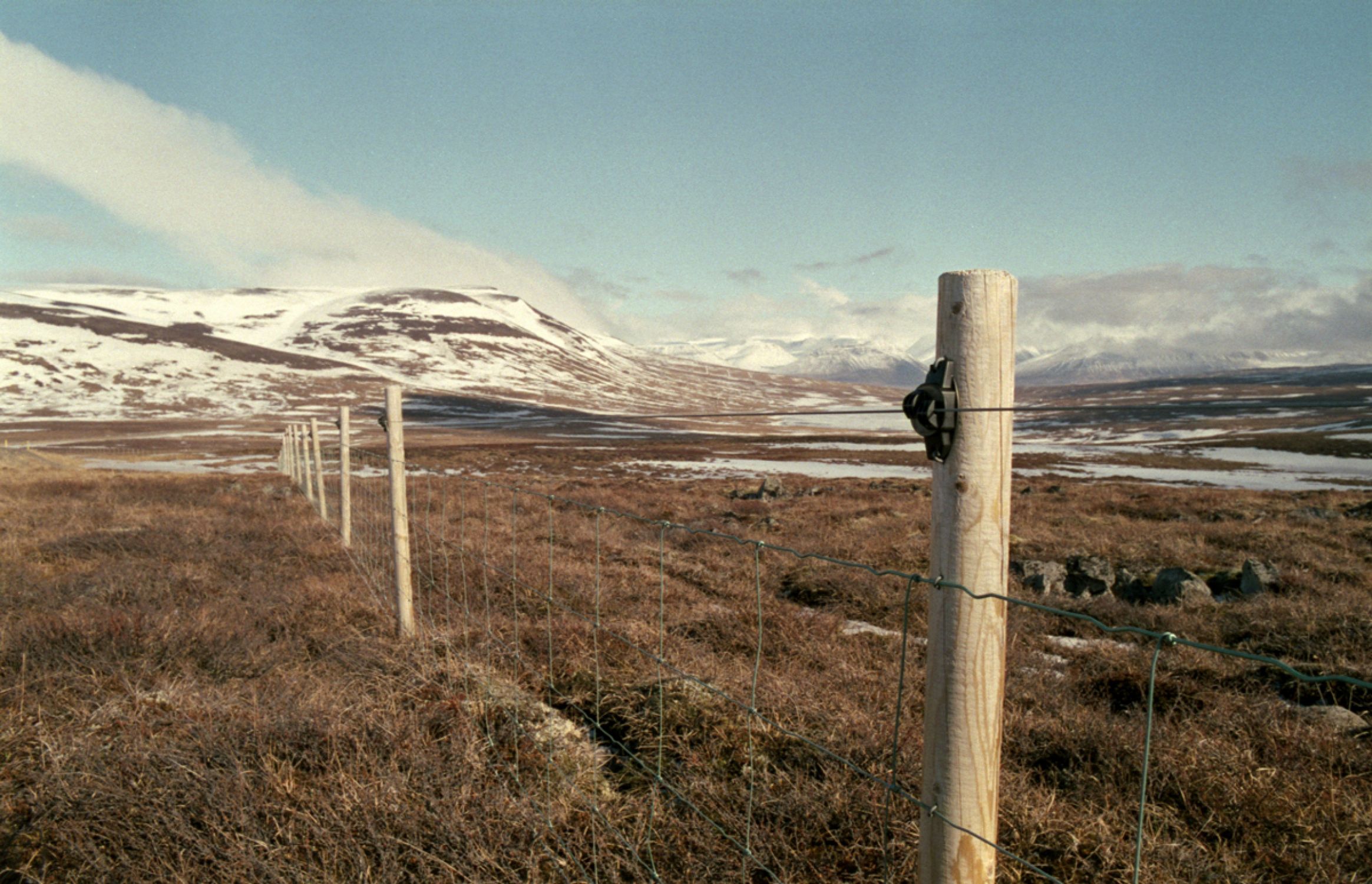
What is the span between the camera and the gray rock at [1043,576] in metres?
A: 8.14

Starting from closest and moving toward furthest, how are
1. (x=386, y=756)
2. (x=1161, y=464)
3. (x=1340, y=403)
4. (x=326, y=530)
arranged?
(x=1340, y=403), (x=386, y=756), (x=326, y=530), (x=1161, y=464)

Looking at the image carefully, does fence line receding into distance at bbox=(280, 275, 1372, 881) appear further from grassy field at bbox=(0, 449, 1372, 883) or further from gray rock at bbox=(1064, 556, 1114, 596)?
gray rock at bbox=(1064, 556, 1114, 596)

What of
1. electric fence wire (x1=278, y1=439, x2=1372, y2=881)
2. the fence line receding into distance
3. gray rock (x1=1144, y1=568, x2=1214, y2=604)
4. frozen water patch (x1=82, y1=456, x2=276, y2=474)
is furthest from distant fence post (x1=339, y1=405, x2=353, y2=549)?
frozen water patch (x1=82, y1=456, x2=276, y2=474)

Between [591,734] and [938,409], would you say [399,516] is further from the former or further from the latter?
[938,409]

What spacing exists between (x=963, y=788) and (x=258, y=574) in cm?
721

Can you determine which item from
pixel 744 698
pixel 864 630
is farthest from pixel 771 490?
pixel 744 698

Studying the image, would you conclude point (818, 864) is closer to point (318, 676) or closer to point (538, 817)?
point (538, 817)

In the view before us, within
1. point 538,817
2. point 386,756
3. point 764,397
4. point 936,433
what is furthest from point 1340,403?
point 764,397

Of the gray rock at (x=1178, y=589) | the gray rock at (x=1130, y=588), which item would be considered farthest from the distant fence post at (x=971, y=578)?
the gray rock at (x=1130, y=588)

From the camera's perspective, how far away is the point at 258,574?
278 inches

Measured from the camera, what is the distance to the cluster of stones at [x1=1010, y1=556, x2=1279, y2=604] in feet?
24.2

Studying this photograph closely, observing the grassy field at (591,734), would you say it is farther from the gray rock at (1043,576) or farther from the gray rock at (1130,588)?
the gray rock at (1130,588)

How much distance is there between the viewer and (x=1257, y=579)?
754 centimetres

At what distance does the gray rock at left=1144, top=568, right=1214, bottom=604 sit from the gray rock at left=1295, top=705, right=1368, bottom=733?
3.39 m
